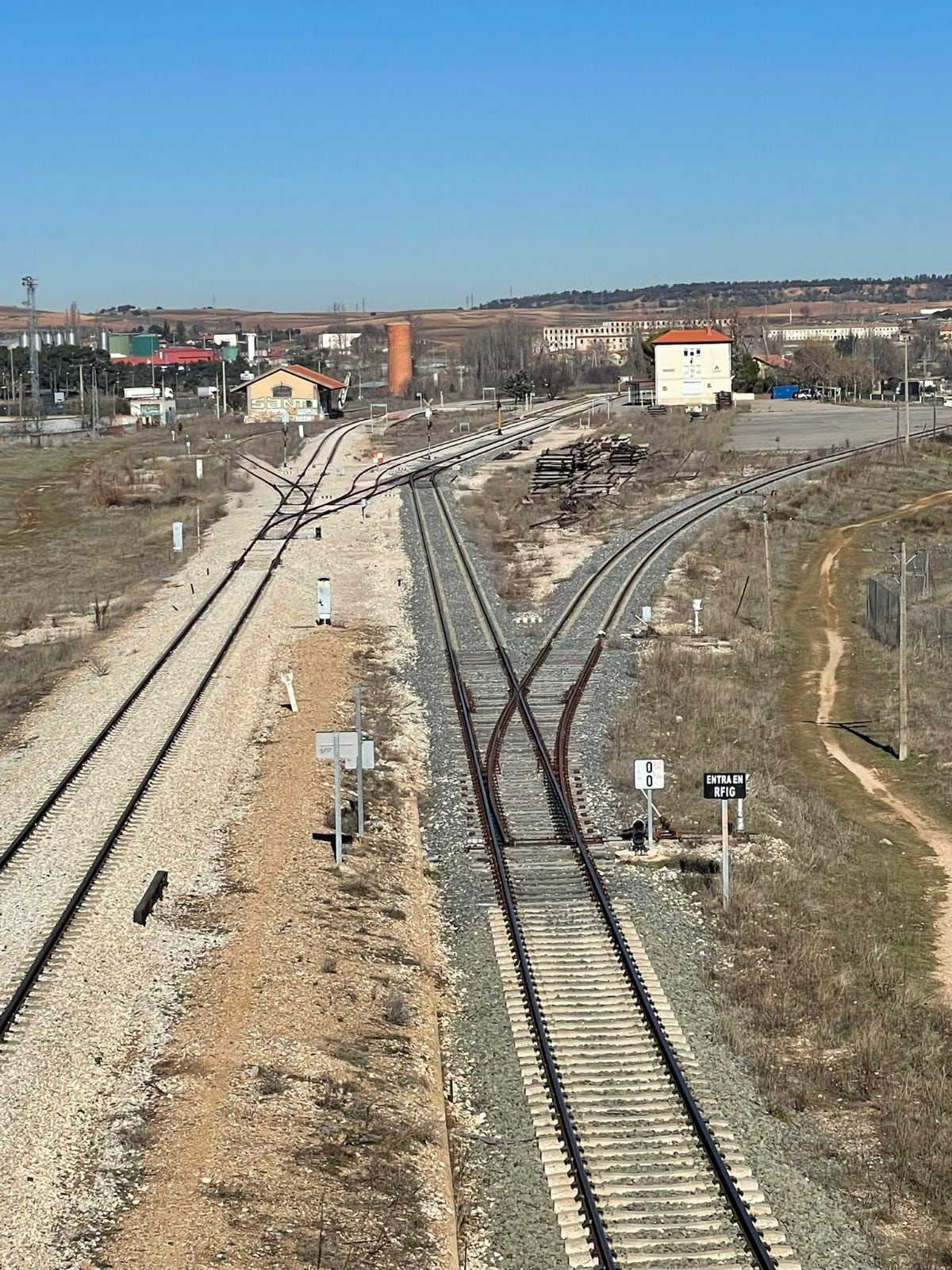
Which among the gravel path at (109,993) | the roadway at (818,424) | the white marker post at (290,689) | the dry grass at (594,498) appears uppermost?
the roadway at (818,424)

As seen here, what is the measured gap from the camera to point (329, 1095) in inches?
492

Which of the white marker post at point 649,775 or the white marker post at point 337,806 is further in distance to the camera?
the white marker post at point 649,775

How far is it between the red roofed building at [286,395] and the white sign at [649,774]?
83.9 m

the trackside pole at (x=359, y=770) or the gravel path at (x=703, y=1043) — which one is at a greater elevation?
the trackside pole at (x=359, y=770)

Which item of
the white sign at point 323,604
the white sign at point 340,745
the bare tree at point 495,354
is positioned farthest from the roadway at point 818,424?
the white sign at point 340,745

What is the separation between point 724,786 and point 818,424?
70.7 meters

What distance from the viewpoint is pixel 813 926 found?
17.4 metres

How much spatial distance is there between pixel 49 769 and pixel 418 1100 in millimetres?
10609

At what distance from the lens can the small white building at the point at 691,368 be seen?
91062 mm

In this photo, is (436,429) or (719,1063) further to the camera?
(436,429)

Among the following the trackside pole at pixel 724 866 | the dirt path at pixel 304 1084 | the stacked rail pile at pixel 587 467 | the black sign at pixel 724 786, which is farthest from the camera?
the stacked rail pile at pixel 587 467

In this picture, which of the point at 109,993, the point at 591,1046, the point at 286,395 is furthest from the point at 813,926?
the point at 286,395

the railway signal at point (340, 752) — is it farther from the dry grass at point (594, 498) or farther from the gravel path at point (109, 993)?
the dry grass at point (594, 498)

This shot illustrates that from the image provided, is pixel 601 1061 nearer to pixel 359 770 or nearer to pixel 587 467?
pixel 359 770
